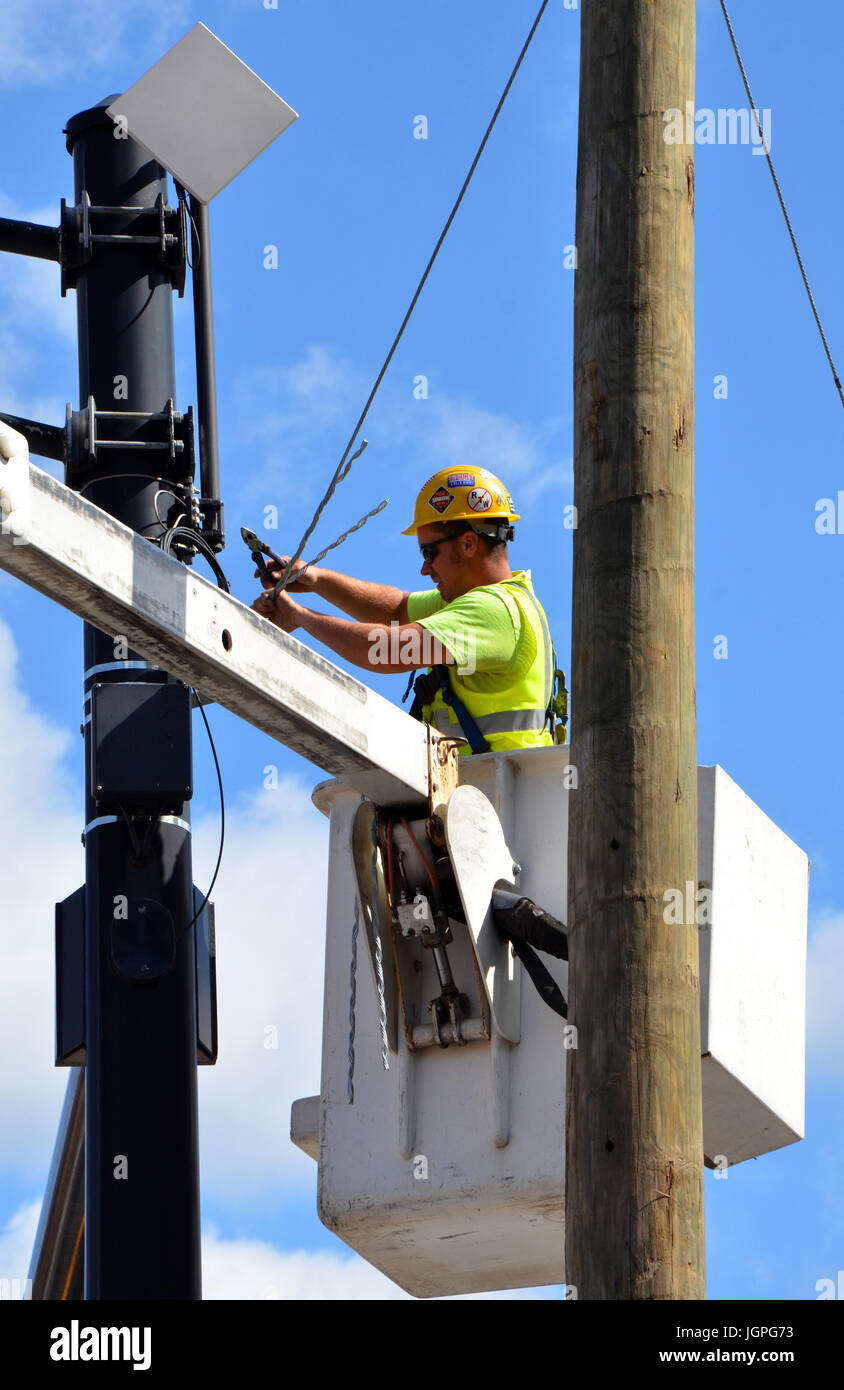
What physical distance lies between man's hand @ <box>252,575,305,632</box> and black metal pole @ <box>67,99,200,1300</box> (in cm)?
66

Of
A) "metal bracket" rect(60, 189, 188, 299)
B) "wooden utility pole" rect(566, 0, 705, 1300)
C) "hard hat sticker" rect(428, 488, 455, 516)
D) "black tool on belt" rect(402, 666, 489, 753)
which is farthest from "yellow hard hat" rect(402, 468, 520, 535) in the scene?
"wooden utility pole" rect(566, 0, 705, 1300)

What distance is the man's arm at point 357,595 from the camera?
805 cm

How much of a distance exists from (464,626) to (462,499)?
657mm

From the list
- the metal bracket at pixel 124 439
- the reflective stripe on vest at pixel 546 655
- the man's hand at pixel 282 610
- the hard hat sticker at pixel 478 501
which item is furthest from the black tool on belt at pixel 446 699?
the metal bracket at pixel 124 439

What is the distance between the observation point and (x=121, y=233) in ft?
29.3

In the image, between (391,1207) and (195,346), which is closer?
(391,1207)

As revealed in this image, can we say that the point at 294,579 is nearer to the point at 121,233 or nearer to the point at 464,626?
the point at 464,626

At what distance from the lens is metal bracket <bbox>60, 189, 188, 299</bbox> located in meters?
8.88
